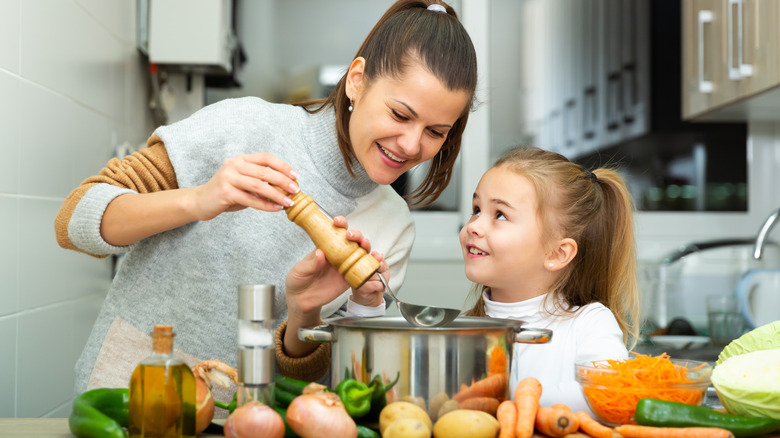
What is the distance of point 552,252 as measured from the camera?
1.39 m

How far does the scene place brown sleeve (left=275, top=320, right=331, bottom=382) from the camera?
1192 millimetres

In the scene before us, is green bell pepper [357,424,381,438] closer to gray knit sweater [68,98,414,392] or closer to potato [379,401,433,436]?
potato [379,401,433,436]

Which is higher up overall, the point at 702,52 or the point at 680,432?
the point at 702,52

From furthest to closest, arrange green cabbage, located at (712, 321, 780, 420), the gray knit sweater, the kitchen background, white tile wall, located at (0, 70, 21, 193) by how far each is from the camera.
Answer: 1. the kitchen background
2. white tile wall, located at (0, 70, 21, 193)
3. the gray knit sweater
4. green cabbage, located at (712, 321, 780, 420)

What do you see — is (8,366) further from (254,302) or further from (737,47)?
(737,47)

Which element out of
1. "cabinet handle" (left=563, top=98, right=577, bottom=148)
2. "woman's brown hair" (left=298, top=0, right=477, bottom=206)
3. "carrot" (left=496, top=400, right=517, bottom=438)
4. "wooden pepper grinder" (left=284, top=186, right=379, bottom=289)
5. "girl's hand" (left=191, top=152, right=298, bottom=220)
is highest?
"cabinet handle" (left=563, top=98, right=577, bottom=148)

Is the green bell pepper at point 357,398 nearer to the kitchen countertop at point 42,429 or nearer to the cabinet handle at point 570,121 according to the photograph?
the kitchen countertop at point 42,429

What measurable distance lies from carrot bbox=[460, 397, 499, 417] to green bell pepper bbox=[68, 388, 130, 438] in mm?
360

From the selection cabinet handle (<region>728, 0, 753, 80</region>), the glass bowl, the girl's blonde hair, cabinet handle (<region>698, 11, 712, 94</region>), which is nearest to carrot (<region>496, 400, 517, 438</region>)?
the glass bowl

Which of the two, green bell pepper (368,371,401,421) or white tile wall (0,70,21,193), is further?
white tile wall (0,70,21,193)

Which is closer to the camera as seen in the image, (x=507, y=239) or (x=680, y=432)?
(x=680, y=432)

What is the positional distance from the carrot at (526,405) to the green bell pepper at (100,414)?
16.3 inches

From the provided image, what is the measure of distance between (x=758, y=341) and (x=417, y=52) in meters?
0.68

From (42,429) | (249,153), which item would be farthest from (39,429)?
(249,153)
